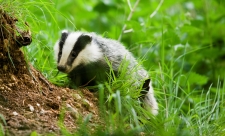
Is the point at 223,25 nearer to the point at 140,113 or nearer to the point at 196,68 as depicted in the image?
the point at 196,68

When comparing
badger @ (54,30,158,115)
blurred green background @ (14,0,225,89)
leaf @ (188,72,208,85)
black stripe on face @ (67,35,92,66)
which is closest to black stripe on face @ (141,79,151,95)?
badger @ (54,30,158,115)

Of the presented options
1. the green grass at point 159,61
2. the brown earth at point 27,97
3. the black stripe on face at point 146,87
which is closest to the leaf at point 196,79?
the green grass at point 159,61

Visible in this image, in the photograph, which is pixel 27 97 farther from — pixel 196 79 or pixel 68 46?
pixel 196 79

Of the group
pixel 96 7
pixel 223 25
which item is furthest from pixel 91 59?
pixel 223 25

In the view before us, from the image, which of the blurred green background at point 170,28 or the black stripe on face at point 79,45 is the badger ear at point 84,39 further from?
the blurred green background at point 170,28

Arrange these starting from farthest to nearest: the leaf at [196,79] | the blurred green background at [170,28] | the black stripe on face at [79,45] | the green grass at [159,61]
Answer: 1. the blurred green background at [170,28]
2. the leaf at [196,79]
3. the black stripe on face at [79,45]
4. the green grass at [159,61]

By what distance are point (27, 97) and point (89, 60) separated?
1.34m

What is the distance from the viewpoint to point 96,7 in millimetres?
9070

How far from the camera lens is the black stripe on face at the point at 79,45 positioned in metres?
5.44

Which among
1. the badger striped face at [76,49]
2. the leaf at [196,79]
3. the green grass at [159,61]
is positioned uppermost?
the badger striped face at [76,49]

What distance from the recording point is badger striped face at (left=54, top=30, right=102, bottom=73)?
17.7 feet

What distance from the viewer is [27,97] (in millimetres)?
4328

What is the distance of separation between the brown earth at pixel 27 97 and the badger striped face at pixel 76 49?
22.4 inches

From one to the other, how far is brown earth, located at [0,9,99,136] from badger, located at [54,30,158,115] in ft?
1.82
